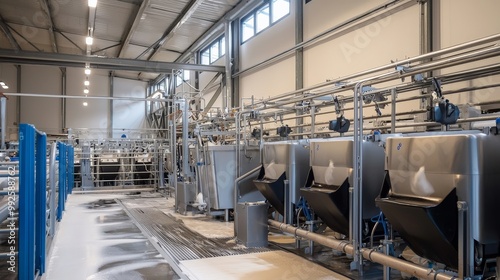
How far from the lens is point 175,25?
35.3ft

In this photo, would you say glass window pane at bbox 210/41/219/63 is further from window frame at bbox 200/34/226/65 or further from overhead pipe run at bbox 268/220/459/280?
overhead pipe run at bbox 268/220/459/280

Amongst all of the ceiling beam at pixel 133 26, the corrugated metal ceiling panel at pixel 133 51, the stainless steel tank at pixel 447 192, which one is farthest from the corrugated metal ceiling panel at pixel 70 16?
the stainless steel tank at pixel 447 192

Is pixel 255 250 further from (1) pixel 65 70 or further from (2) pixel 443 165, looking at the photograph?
A: (1) pixel 65 70

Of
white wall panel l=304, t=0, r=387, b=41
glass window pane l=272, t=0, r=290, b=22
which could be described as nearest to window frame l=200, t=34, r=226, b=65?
glass window pane l=272, t=0, r=290, b=22

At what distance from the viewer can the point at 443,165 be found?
258 cm

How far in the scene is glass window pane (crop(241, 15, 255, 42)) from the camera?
1007cm

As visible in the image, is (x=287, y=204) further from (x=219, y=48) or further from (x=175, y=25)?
(x=219, y=48)

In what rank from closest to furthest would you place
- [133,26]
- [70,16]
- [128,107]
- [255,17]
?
[255,17], [133,26], [70,16], [128,107]

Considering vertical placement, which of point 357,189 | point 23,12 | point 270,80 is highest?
point 23,12

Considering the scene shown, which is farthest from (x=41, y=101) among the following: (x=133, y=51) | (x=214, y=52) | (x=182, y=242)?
(x=182, y=242)

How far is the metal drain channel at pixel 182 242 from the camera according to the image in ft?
14.6

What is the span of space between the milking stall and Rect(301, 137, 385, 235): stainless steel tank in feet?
0.04

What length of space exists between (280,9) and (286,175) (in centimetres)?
542

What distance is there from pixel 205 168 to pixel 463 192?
471 centimetres
